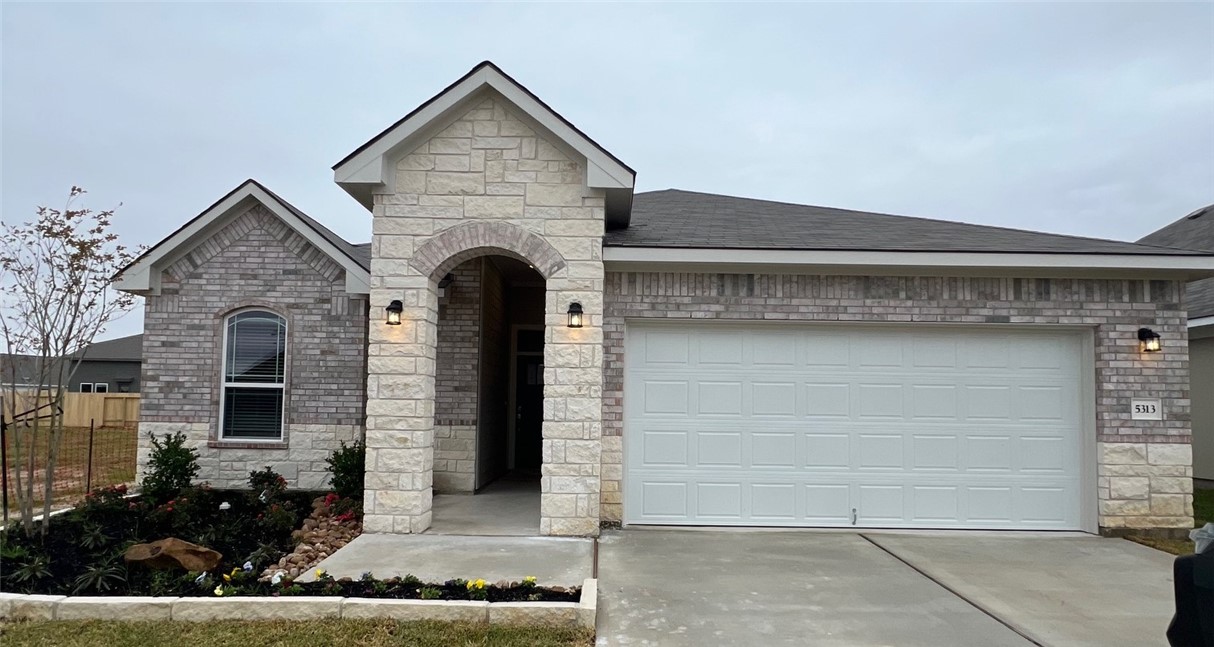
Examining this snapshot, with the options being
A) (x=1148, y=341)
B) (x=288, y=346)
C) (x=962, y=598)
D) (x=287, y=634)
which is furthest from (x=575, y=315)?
(x=1148, y=341)

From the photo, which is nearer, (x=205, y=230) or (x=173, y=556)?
(x=173, y=556)

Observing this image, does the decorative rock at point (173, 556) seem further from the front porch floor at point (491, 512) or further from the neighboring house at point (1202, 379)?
the neighboring house at point (1202, 379)

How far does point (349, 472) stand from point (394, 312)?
2.64 metres

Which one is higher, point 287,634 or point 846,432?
point 846,432

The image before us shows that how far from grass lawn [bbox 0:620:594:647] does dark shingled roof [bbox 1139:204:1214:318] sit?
1134 centimetres

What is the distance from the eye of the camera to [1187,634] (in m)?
3.13

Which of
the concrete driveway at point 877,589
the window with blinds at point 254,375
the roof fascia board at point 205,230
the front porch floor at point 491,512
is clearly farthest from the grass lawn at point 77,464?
the concrete driveway at point 877,589

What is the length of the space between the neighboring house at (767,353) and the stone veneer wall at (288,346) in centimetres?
244

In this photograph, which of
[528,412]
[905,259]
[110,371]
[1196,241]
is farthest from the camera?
[110,371]

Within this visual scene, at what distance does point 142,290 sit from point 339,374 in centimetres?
308

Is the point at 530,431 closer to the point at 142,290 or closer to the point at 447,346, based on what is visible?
the point at 447,346

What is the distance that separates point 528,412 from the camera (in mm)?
13633

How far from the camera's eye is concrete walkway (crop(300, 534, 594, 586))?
6.06 meters

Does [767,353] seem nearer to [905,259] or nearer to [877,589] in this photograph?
[905,259]
